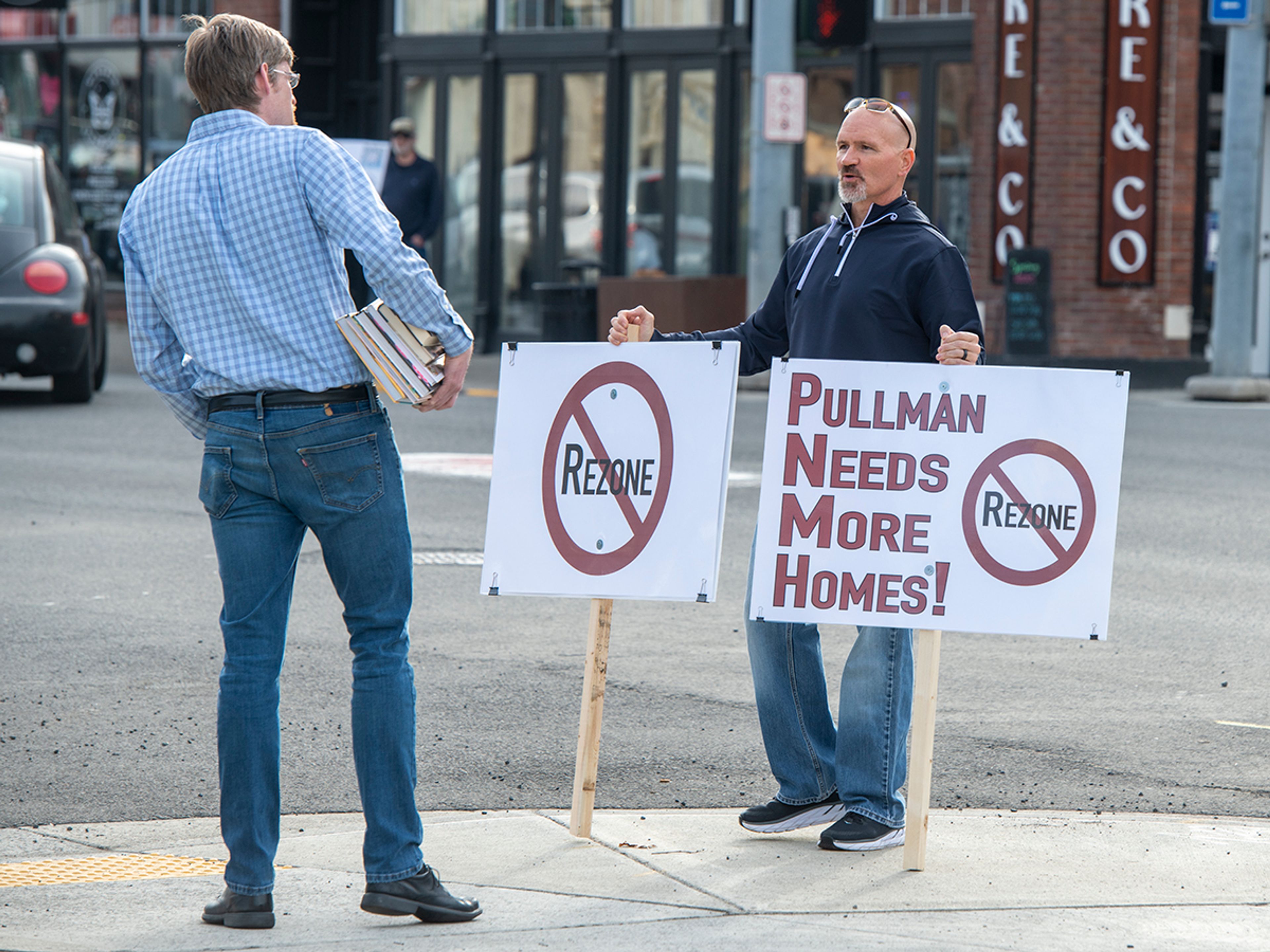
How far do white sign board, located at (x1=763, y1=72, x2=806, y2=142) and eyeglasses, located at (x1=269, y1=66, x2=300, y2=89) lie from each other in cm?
1297

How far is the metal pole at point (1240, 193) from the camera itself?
52.7 feet

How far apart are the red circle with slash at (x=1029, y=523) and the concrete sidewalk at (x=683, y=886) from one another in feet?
2.13

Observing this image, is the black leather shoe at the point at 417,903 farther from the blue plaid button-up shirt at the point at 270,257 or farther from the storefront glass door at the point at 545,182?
the storefront glass door at the point at 545,182

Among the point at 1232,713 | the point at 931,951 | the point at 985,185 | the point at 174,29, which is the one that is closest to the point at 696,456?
the point at 931,951

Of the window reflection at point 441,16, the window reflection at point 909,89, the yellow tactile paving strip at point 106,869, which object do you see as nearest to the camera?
the yellow tactile paving strip at point 106,869

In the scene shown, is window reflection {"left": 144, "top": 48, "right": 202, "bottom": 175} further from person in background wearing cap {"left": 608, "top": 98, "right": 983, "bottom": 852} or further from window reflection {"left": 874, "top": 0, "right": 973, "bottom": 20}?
person in background wearing cap {"left": 608, "top": 98, "right": 983, "bottom": 852}

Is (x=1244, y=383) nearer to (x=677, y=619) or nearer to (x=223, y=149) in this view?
(x=677, y=619)

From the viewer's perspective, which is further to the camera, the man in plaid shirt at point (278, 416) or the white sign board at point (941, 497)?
the white sign board at point (941, 497)

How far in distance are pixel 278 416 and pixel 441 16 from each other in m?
18.7

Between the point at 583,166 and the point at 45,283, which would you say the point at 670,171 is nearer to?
the point at 583,166

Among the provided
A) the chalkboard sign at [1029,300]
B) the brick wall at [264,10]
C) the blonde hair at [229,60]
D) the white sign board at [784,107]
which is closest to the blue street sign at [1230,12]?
the chalkboard sign at [1029,300]

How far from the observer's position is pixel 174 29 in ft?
79.6

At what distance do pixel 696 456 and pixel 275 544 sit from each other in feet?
3.59

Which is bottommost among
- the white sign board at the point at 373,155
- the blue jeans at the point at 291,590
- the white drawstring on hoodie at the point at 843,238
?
the blue jeans at the point at 291,590
